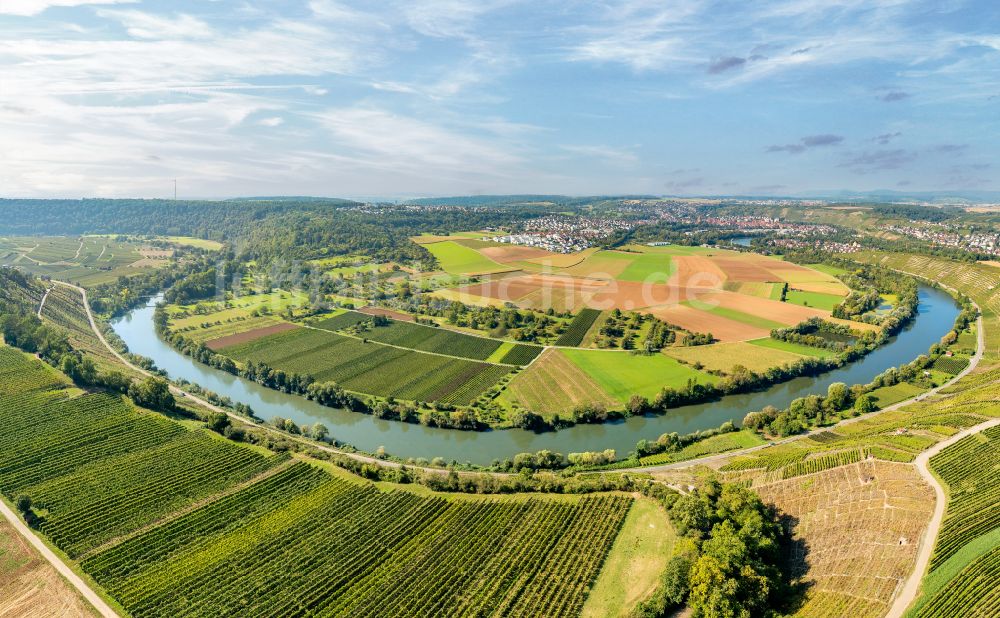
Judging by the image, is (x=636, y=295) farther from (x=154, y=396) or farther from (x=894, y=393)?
(x=154, y=396)

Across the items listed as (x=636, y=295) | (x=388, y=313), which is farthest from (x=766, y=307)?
(x=388, y=313)

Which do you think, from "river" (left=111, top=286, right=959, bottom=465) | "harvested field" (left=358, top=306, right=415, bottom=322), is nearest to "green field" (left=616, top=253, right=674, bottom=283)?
"river" (left=111, top=286, right=959, bottom=465)

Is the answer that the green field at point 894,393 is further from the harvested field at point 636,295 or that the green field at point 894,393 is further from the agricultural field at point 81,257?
the agricultural field at point 81,257

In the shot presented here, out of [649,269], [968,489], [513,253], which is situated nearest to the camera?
[968,489]

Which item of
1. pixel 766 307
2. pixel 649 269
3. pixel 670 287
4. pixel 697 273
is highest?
pixel 649 269

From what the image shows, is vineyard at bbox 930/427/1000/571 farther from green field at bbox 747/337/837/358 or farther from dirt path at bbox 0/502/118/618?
dirt path at bbox 0/502/118/618

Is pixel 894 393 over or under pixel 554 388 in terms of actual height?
over

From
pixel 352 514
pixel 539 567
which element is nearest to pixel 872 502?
pixel 539 567

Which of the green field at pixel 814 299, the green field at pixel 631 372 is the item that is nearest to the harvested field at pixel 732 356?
the green field at pixel 631 372
